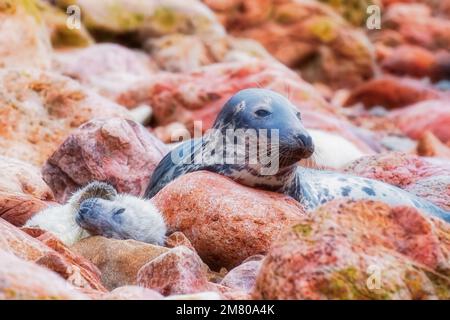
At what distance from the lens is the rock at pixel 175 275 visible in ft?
15.0

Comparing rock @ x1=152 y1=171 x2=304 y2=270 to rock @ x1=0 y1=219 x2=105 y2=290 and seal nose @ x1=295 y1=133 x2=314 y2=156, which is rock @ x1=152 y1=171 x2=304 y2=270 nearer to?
seal nose @ x1=295 y1=133 x2=314 y2=156

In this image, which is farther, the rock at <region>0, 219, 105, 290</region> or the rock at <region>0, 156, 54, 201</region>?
the rock at <region>0, 156, 54, 201</region>

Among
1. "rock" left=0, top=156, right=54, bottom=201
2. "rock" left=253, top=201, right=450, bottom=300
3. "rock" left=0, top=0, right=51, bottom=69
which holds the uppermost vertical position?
"rock" left=253, top=201, right=450, bottom=300

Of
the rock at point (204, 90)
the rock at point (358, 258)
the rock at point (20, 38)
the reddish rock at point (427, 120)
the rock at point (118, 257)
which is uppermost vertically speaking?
the rock at point (358, 258)

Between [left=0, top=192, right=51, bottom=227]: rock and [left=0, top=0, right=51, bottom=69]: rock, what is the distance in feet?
18.0

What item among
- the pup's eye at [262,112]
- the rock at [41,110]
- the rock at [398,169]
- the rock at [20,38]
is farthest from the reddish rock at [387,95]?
the pup's eye at [262,112]

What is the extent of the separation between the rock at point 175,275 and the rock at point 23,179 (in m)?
2.56

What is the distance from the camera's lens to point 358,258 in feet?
12.8

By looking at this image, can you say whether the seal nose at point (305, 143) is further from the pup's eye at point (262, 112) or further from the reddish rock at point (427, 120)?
the reddish rock at point (427, 120)

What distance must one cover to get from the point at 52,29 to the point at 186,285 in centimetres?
1348

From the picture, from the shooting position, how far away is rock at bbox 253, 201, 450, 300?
383cm

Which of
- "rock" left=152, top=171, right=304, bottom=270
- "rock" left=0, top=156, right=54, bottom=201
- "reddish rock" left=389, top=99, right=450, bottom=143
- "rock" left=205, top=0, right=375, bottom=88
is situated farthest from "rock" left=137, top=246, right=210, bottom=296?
"rock" left=205, top=0, right=375, bottom=88

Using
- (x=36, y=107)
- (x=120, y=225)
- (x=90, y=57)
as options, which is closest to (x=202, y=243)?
(x=120, y=225)
